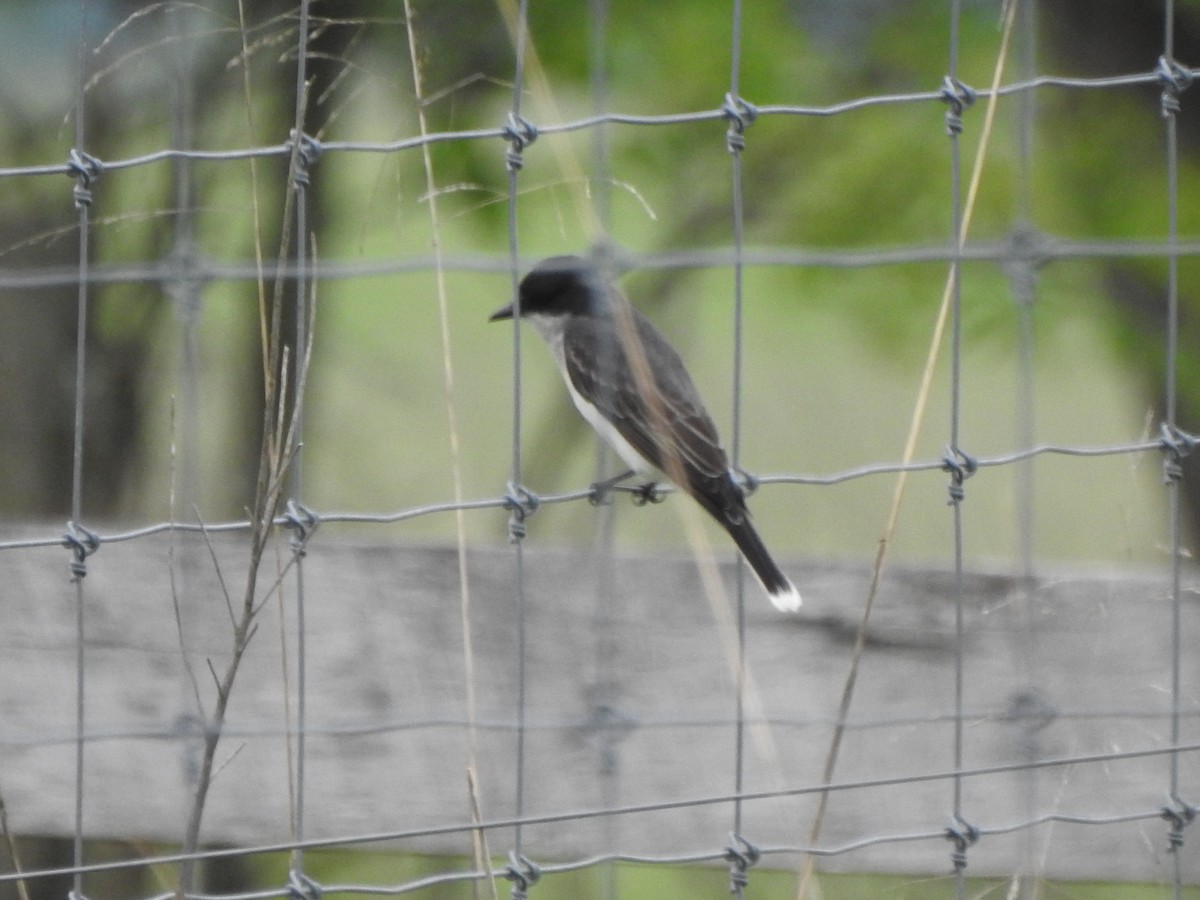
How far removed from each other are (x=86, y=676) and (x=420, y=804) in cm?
63

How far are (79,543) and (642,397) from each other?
1768mm

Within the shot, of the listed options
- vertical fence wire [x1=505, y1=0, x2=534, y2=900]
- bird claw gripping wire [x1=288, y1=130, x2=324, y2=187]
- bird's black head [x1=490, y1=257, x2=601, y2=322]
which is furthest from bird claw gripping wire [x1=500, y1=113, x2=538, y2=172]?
bird's black head [x1=490, y1=257, x2=601, y2=322]

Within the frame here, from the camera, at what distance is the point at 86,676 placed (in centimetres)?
295

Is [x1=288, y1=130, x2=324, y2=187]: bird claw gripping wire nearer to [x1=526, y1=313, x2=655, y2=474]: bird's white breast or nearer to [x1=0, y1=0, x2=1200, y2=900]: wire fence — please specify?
[x1=0, y1=0, x2=1200, y2=900]: wire fence

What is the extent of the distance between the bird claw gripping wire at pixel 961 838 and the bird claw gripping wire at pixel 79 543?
58.4 inches

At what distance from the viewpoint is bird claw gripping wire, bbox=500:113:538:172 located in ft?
8.89

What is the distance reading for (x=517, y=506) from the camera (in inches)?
110

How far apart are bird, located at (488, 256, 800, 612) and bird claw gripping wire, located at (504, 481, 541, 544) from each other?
966 mm

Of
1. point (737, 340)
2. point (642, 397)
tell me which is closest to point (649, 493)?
point (642, 397)

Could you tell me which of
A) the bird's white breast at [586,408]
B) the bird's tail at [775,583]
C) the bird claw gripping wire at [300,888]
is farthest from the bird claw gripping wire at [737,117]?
the bird's white breast at [586,408]

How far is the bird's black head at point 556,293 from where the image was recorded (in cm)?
461

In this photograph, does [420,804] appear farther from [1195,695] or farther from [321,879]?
[321,879]

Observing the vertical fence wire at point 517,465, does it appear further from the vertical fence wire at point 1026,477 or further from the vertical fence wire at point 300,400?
the vertical fence wire at point 1026,477

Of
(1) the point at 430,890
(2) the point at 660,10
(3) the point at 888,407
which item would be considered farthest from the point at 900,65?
(3) the point at 888,407
